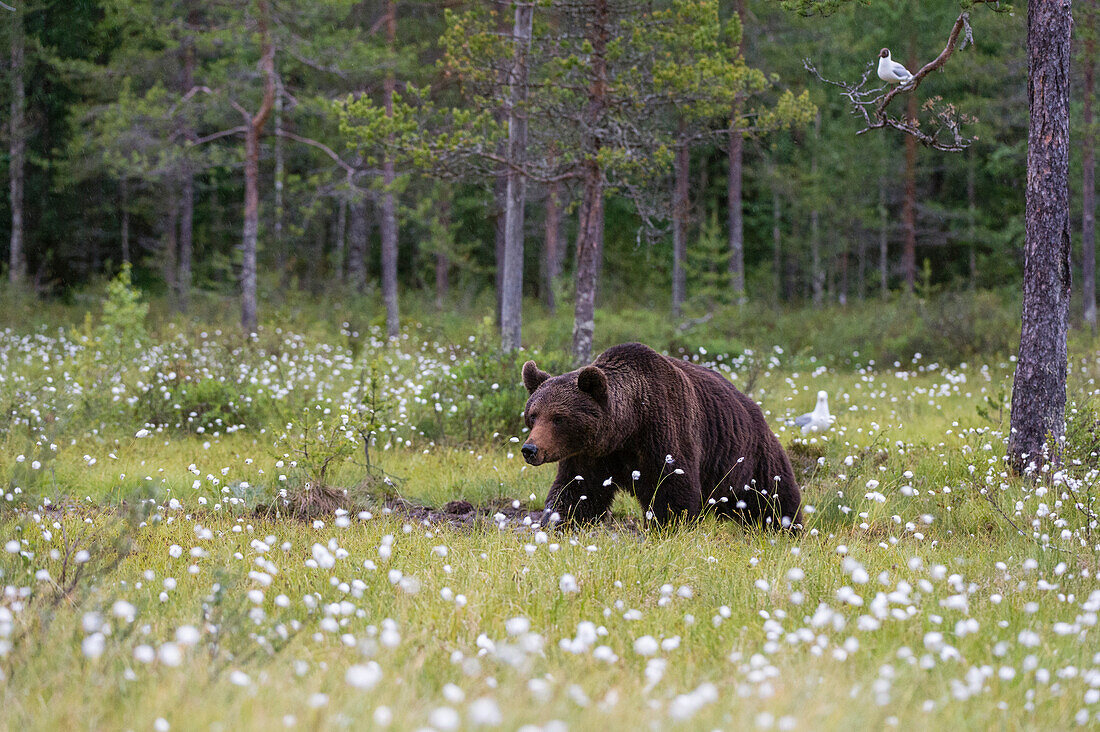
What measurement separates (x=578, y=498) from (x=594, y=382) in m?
0.91

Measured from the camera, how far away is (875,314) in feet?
65.7

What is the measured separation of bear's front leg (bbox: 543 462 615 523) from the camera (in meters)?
6.13

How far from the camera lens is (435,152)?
35.0 ft

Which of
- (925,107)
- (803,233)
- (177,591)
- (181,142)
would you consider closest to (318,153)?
(181,142)

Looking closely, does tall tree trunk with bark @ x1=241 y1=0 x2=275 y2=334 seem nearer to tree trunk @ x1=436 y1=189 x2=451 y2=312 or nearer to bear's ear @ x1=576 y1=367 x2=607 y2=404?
tree trunk @ x1=436 y1=189 x2=451 y2=312

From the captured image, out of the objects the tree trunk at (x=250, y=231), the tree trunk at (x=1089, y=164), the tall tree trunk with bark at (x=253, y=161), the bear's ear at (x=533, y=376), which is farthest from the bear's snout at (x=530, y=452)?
the tree trunk at (x=1089, y=164)

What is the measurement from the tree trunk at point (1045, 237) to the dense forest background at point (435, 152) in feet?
3.08

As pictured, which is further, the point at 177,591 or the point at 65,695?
the point at 177,591

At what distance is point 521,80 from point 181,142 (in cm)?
Answer: 1185

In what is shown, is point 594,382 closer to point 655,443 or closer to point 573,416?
point 573,416

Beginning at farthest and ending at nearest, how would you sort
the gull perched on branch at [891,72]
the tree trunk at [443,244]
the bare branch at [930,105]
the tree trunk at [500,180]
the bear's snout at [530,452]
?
1. the tree trunk at [443,244]
2. the tree trunk at [500,180]
3. the gull perched on branch at [891,72]
4. the bare branch at [930,105]
5. the bear's snout at [530,452]

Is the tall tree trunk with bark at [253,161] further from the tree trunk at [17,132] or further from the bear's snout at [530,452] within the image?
the bear's snout at [530,452]

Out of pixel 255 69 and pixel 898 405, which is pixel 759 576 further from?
pixel 255 69

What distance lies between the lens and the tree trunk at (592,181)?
1096 centimetres
